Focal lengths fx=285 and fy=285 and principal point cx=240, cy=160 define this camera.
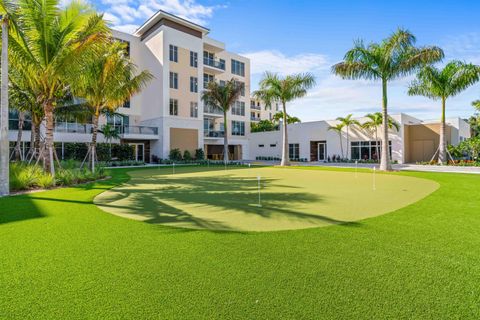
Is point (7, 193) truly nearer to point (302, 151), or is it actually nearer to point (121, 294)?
point (121, 294)

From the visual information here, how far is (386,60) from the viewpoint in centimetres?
2050

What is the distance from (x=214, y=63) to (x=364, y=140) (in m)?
22.8

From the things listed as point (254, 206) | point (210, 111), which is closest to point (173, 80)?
point (210, 111)

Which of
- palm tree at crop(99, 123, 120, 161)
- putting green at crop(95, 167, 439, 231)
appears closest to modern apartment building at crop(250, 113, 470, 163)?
putting green at crop(95, 167, 439, 231)

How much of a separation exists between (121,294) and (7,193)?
1011 centimetres

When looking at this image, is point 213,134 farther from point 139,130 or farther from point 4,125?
point 4,125

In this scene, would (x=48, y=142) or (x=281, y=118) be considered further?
(x=281, y=118)

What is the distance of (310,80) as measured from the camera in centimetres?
2716

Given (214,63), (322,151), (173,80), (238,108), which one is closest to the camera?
(173,80)

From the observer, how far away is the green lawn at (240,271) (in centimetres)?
302

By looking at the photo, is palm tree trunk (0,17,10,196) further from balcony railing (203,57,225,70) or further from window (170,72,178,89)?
balcony railing (203,57,225,70)

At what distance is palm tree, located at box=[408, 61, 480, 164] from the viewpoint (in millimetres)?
23094

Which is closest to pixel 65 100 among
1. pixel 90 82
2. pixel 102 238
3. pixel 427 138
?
pixel 90 82

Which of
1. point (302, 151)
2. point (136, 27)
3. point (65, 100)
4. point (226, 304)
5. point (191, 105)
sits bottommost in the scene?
point (226, 304)
